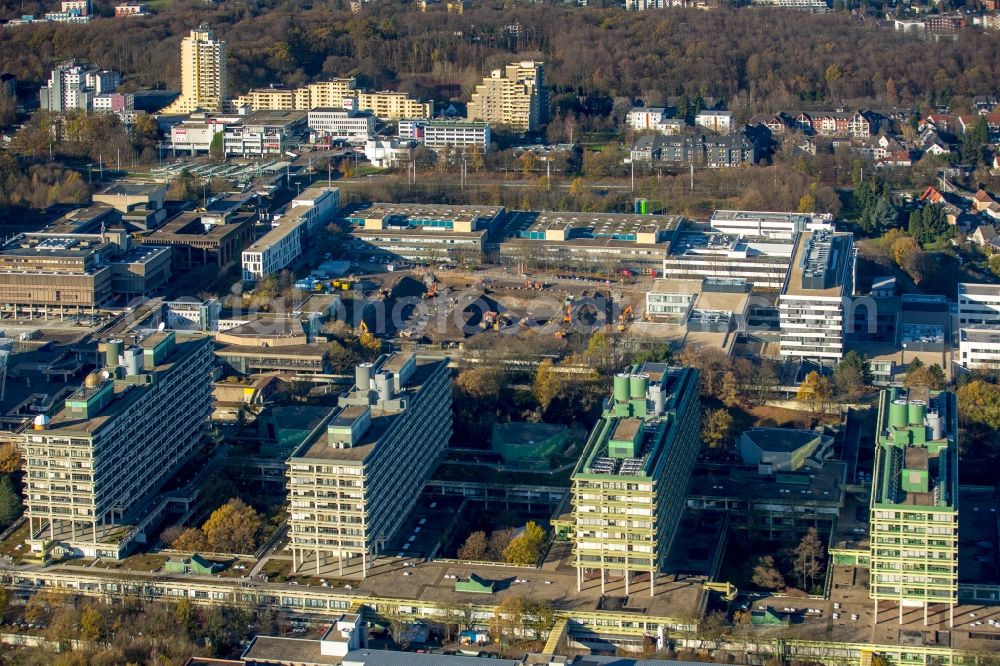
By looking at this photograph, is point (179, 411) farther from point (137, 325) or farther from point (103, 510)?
point (137, 325)

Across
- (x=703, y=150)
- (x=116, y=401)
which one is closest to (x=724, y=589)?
(x=116, y=401)

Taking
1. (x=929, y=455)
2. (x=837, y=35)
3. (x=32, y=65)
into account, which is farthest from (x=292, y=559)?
(x=837, y=35)

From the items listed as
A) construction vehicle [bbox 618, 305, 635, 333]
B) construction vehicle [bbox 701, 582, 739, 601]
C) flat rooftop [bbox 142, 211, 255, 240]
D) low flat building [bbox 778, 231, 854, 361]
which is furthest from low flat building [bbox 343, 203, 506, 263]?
construction vehicle [bbox 701, 582, 739, 601]

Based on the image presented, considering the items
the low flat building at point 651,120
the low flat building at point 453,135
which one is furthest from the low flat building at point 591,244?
the low flat building at point 651,120

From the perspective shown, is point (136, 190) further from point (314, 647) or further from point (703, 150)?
point (314, 647)

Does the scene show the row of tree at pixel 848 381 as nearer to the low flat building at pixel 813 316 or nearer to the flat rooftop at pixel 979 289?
the low flat building at pixel 813 316

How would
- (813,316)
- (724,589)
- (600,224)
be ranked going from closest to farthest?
1. (724,589)
2. (813,316)
3. (600,224)
